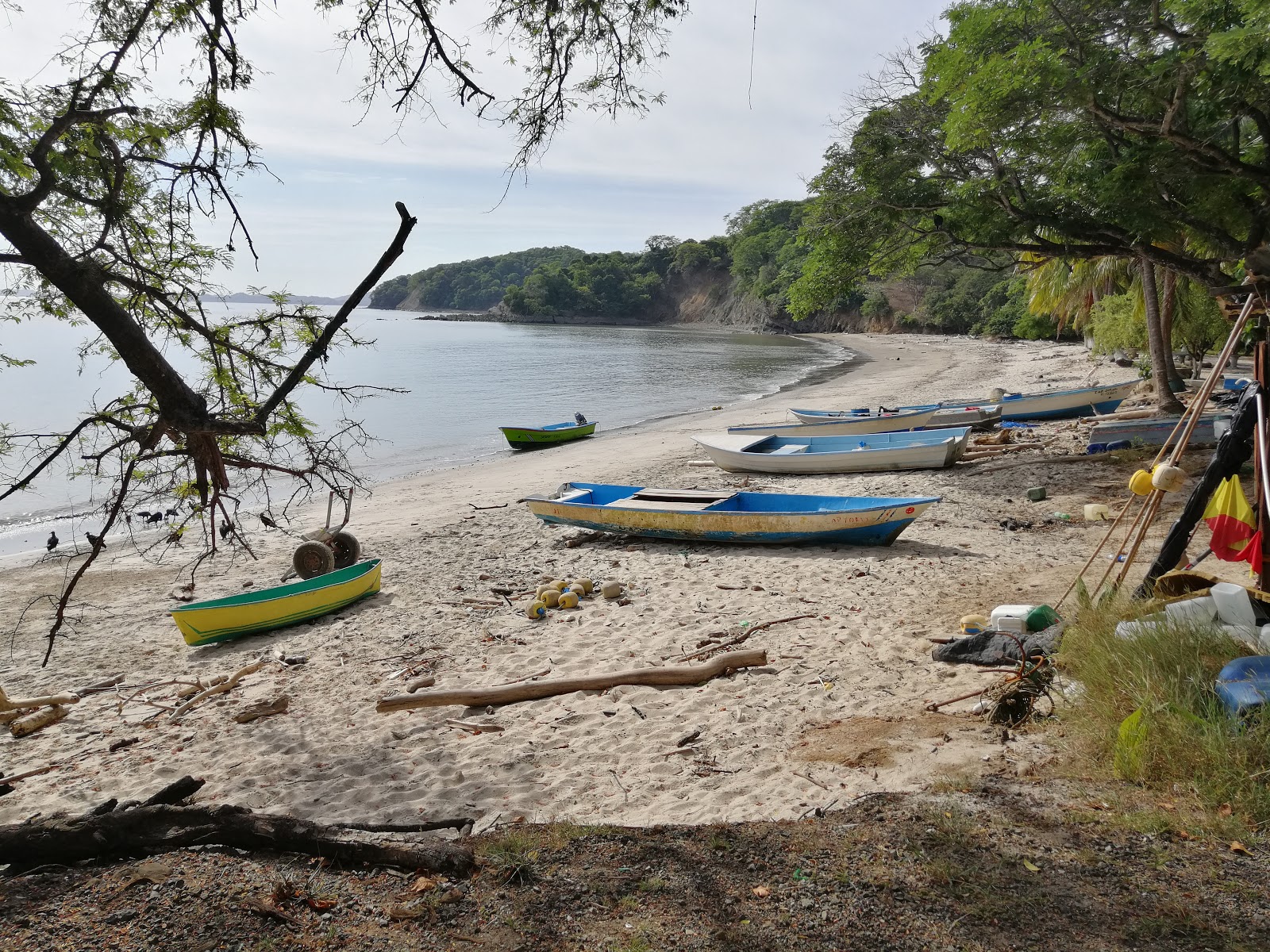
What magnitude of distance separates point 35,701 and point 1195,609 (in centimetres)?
939

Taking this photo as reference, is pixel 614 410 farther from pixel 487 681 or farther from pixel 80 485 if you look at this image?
pixel 487 681

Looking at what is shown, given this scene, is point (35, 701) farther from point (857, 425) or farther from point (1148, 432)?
point (1148, 432)

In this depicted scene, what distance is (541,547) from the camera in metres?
11.8

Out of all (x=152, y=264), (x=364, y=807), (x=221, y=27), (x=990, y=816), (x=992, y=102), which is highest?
(x=992, y=102)

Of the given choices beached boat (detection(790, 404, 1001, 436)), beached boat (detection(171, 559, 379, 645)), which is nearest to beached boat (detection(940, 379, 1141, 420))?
beached boat (detection(790, 404, 1001, 436))

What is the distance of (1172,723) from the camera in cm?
385

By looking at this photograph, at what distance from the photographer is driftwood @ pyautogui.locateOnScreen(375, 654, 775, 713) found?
21.0 ft

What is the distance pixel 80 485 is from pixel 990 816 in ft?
84.1

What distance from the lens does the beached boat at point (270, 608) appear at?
9.05m

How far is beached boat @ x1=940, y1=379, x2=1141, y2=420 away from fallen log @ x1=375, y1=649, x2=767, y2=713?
16.3m

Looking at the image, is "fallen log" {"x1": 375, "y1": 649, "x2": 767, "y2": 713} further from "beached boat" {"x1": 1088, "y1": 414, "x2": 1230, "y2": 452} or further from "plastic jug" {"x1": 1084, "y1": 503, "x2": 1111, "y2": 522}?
"beached boat" {"x1": 1088, "y1": 414, "x2": 1230, "y2": 452}

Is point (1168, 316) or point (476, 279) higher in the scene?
point (476, 279)

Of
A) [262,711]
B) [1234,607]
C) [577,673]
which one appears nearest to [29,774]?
[262,711]

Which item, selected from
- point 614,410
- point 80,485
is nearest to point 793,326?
point 614,410
